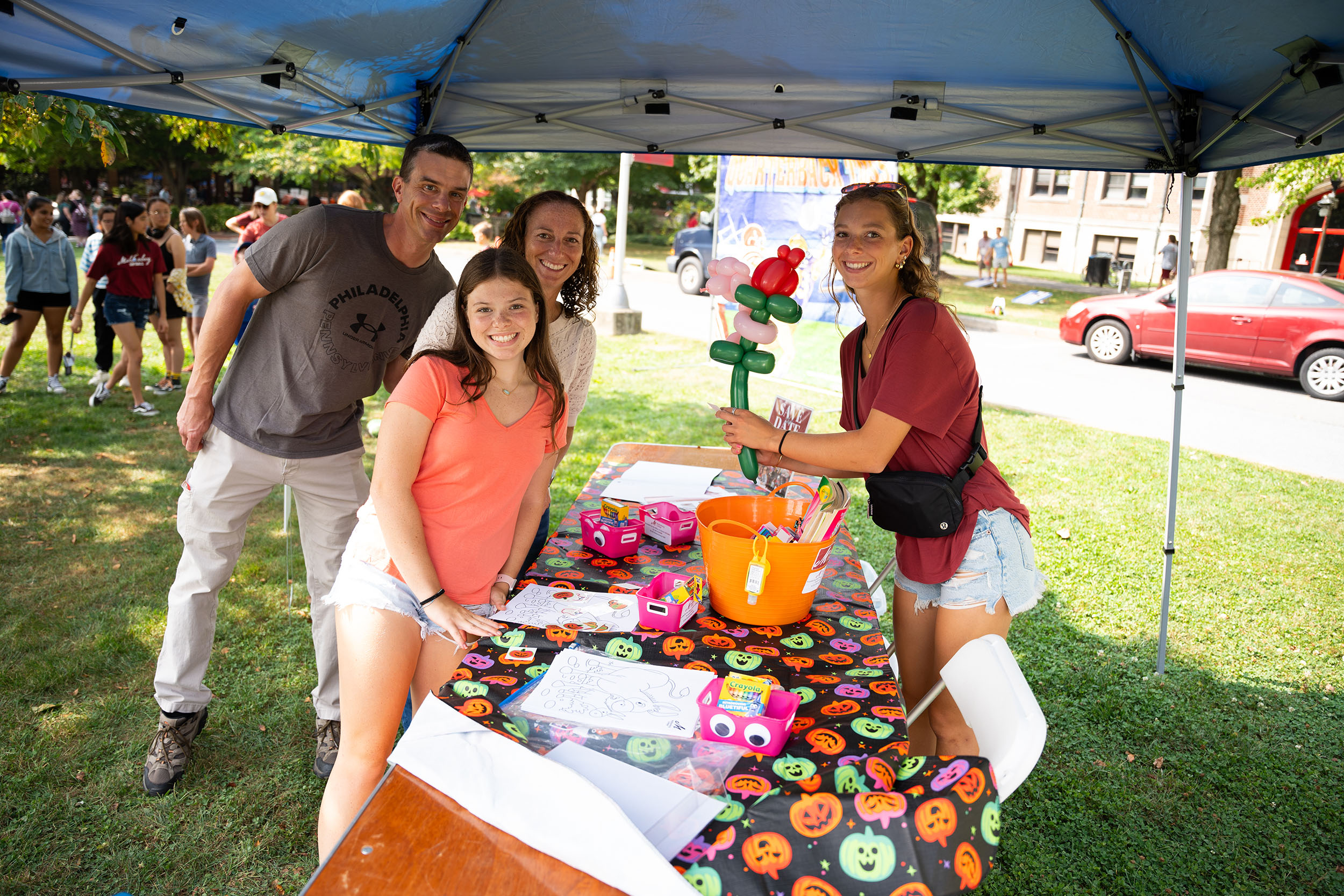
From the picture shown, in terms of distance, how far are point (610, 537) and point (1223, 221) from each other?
14.4m

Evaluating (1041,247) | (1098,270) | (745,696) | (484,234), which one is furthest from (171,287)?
(1041,247)

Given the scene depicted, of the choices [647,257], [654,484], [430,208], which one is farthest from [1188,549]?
[647,257]

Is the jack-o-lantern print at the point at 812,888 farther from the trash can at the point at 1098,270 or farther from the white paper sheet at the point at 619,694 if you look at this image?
the trash can at the point at 1098,270

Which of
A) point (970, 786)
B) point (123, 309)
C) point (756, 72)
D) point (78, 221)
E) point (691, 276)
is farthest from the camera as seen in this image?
point (78, 221)

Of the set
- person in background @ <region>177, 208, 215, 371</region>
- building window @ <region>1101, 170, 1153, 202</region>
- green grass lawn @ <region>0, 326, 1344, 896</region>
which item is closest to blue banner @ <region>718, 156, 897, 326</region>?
green grass lawn @ <region>0, 326, 1344, 896</region>

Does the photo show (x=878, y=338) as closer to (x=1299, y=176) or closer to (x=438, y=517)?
(x=438, y=517)

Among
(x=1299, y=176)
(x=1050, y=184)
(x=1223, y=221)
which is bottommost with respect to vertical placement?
(x=1223, y=221)

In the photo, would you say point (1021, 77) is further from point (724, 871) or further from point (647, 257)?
point (647, 257)

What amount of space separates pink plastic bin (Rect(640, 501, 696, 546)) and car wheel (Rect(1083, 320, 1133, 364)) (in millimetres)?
10568

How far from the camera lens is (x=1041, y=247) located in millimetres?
30891

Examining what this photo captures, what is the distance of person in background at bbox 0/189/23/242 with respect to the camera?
15750 mm

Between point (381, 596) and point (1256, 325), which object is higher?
point (1256, 325)

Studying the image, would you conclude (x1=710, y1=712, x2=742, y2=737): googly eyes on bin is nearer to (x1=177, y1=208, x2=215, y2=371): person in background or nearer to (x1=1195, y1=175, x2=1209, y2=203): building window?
(x1=177, y1=208, x2=215, y2=371): person in background

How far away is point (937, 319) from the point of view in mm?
1968
